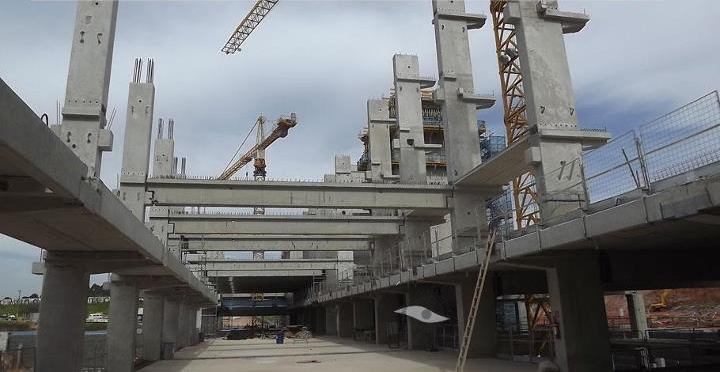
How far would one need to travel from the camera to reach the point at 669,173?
9461mm

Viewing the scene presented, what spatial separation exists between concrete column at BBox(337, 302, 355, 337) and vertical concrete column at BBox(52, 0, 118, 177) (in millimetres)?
31473

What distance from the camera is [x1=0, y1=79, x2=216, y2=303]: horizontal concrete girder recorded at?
6070 millimetres

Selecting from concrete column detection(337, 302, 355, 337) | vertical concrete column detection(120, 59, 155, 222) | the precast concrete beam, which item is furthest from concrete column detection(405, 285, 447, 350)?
the precast concrete beam

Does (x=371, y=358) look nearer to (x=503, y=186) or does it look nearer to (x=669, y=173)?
(x=503, y=186)

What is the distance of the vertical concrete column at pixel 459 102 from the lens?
23234 millimetres

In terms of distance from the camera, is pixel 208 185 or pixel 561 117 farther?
pixel 208 185

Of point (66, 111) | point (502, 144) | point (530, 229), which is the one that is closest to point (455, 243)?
point (530, 229)

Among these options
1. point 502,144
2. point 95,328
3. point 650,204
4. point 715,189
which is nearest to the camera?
point 715,189

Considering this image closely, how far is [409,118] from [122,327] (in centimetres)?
1845

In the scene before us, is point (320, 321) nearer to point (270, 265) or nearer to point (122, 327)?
point (270, 265)

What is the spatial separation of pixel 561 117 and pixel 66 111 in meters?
14.8

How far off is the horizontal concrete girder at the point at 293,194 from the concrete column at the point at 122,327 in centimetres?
351

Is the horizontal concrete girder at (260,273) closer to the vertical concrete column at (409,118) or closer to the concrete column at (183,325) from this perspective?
the concrete column at (183,325)

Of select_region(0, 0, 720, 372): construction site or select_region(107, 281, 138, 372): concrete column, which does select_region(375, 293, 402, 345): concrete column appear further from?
select_region(107, 281, 138, 372): concrete column
